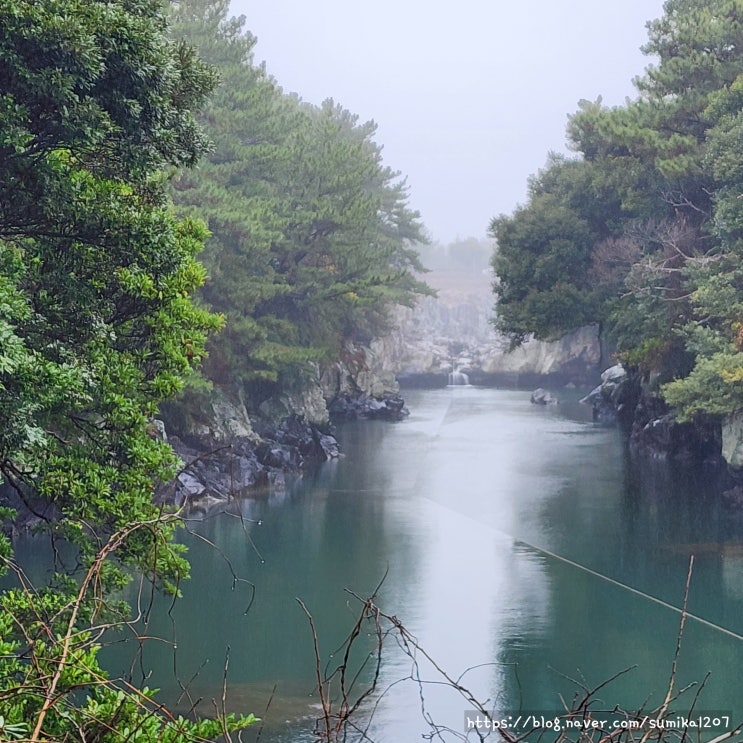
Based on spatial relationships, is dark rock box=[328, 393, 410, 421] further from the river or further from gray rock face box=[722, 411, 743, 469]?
gray rock face box=[722, 411, 743, 469]

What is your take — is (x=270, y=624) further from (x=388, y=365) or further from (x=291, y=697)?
(x=388, y=365)

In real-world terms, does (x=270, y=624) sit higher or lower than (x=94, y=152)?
lower

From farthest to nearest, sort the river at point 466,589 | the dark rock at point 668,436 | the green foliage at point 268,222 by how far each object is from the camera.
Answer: the green foliage at point 268,222 < the dark rock at point 668,436 < the river at point 466,589

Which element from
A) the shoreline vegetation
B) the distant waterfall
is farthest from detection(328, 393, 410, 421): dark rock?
the distant waterfall

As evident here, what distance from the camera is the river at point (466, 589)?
30.9 ft

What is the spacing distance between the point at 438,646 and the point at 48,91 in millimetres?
6718

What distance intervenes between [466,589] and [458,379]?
30.6 metres

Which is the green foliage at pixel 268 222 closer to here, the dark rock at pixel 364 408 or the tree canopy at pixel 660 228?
the tree canopy at pixel 660 228

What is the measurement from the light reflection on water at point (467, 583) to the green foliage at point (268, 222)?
10.4 feet

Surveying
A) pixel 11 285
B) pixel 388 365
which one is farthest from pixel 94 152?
pixel 388 365

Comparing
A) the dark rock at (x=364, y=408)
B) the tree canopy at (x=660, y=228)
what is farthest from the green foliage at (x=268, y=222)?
the dark rock at (x=364, y=408)

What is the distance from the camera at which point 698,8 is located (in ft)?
65.7

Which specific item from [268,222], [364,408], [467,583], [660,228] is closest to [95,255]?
[467,583]

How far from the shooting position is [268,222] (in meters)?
20.9
